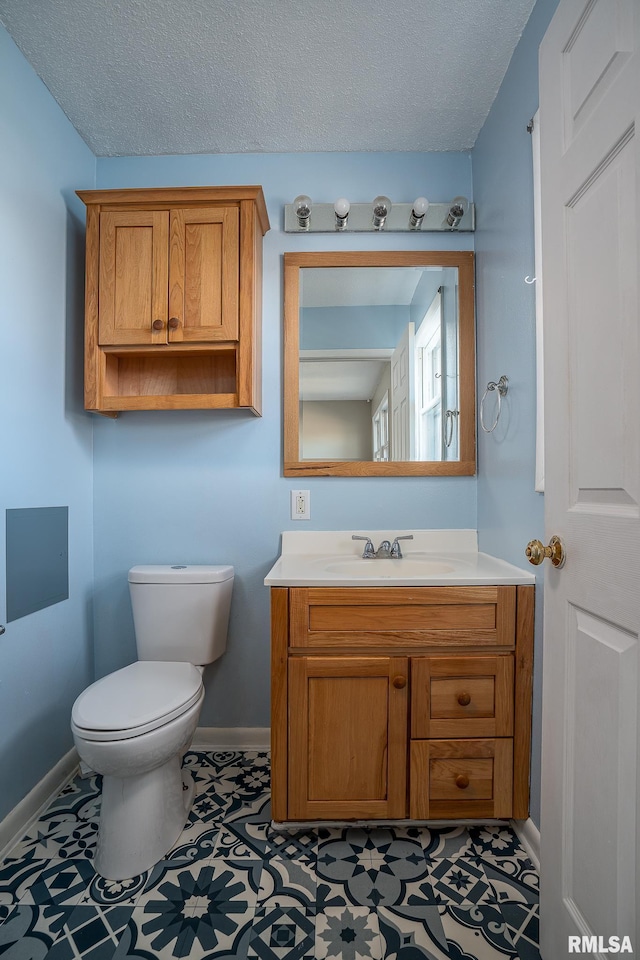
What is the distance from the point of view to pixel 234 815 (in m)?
1.66

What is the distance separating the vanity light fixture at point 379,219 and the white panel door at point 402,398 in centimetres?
46

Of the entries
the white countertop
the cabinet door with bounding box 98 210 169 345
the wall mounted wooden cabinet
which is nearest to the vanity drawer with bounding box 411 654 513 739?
the white countertop

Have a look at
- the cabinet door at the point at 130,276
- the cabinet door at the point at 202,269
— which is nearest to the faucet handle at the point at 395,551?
the cabinet door at the point at 202,269

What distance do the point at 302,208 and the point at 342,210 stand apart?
0.16 metres

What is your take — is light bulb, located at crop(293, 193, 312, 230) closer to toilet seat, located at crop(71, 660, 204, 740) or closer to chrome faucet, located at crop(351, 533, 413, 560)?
chrome faucet, located at crop(351, 533, 413, 560)

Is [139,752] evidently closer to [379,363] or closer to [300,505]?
[300,505]

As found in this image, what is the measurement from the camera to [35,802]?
1.67 meters

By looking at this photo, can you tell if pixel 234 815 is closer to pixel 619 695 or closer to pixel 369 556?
pixel 369 556

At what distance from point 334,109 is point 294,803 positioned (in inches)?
92.2

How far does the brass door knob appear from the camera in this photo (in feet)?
3.42

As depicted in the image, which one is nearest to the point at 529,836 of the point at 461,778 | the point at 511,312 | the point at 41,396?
the point at 461,778

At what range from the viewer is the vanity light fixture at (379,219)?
6.71 ft

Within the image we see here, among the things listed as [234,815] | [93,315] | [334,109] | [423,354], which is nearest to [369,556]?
[423,354]

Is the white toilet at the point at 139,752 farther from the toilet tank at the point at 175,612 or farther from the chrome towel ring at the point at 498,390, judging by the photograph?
the chrome towel ring at the point at 498,390
